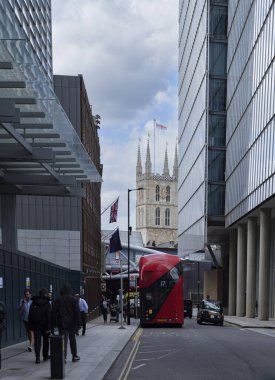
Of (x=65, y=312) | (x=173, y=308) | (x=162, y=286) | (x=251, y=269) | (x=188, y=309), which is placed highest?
(x=65, y=312)

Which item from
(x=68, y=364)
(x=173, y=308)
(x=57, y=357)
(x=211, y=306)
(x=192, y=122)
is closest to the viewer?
(x=57, y=357)

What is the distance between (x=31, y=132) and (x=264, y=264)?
27.9m

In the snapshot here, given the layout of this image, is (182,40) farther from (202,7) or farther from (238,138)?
(238,138)

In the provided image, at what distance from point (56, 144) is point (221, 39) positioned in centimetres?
4853

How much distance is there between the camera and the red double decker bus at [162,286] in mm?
33000

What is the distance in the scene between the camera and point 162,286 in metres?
33.1

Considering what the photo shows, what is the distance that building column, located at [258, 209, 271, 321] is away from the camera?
42594mm

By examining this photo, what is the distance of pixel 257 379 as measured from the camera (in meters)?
12.0

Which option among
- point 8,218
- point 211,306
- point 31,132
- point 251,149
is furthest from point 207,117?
point 31,132

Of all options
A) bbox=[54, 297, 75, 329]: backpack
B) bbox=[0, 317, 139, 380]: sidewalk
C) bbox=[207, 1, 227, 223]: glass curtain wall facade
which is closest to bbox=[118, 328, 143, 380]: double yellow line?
bbox=[0, 317, 139, 380]: sidewalk

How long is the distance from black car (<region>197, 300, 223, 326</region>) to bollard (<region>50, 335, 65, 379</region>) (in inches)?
1136

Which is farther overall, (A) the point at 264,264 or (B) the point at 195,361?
(A) the point at 264,264

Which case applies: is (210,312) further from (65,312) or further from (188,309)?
(65,312)

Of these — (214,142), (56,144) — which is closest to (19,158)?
(56,144)
